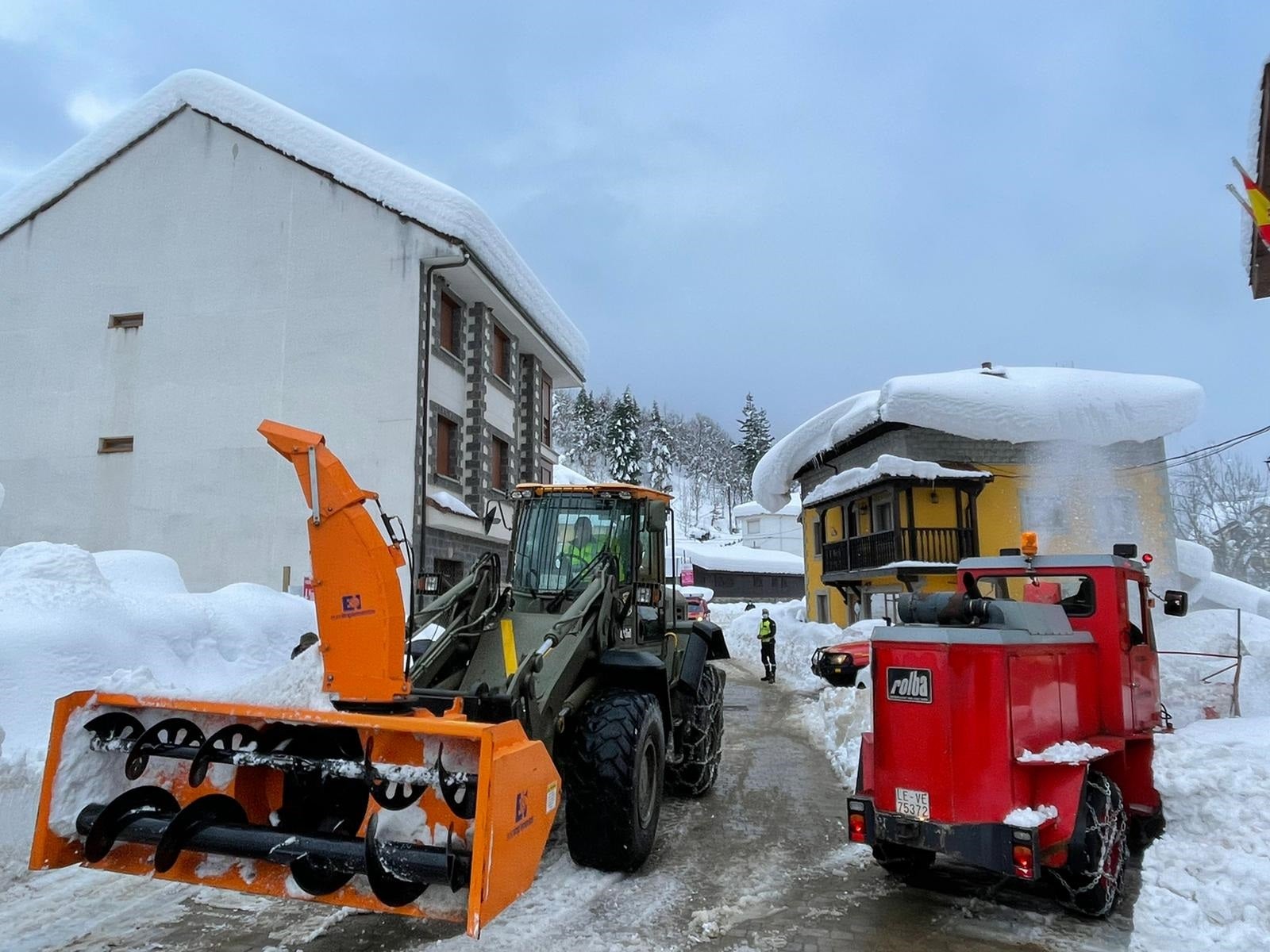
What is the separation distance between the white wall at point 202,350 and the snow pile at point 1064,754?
13.8 metres

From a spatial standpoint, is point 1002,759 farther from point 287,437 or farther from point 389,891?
point 287,437

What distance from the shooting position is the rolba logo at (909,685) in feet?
16.3

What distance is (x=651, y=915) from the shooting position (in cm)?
491

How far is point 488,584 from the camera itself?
7062 millimetres

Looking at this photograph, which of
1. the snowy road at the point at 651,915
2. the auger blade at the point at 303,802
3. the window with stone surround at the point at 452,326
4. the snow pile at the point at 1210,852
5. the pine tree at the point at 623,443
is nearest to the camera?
the auger blade at the point at 303,802

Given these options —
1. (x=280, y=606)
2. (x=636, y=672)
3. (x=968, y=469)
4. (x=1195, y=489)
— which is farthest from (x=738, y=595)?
(x=636, y=672)

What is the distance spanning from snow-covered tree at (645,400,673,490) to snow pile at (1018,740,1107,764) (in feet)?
228

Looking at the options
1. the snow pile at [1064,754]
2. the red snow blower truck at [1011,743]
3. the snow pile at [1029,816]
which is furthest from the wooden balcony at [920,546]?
the snow pile at [1029,816]

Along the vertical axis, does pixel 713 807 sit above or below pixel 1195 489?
below

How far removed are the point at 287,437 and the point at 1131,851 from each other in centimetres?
659

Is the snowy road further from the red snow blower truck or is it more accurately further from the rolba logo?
the rolba logo

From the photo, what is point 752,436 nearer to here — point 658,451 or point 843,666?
point 658,451

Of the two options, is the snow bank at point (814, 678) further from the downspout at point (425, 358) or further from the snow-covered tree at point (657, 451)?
the snow-covered tree at point (657, 451)

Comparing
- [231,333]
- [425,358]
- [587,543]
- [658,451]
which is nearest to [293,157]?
[231,333]
